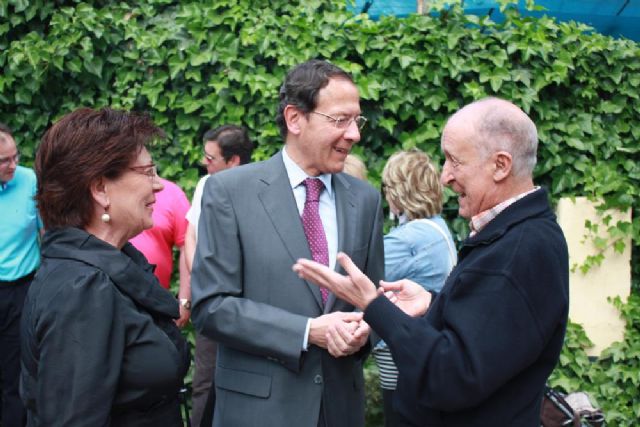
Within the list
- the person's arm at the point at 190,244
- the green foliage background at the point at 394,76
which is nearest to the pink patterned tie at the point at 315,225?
the person's arm at the point at 190,244

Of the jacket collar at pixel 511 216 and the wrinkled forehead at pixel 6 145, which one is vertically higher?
the jacket collar at pixel 511 216

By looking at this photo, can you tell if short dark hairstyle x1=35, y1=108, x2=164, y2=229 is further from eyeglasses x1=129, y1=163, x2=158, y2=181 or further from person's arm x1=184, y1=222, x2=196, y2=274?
person's arm x1=184, y1=222, x2=196, y2=274

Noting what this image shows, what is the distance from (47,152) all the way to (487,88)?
3.69 metres

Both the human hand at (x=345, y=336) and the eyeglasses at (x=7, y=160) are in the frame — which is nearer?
the human hand at (x=345, y=336)

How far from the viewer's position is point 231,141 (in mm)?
4938

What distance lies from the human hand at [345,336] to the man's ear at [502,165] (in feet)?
2.43

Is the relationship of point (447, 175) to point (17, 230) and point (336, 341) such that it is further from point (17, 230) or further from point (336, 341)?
point (17, 230)

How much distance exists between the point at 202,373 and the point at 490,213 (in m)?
2.99

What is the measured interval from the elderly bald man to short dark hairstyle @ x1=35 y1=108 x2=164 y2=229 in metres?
0.73

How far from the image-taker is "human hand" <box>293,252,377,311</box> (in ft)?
7.59

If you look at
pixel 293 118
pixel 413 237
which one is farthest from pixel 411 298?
pixel 413 237

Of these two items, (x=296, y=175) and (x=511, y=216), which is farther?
(x=296, y=175)

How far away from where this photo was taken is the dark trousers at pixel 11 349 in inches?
196

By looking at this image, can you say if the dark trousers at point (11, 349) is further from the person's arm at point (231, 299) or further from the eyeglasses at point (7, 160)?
the person's arm at point (231, 299)
